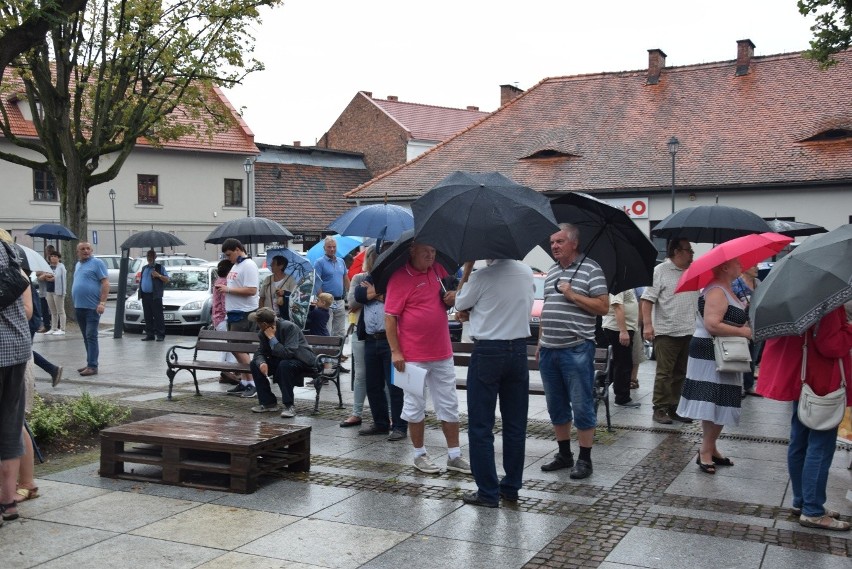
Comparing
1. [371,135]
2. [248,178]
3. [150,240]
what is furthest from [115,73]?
[371,135]

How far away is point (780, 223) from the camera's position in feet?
48.2

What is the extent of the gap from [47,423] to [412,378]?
349 centimetres

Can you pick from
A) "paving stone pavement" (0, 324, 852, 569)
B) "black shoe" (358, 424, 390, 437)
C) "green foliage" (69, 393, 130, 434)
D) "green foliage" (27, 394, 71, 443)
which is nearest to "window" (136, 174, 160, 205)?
"green foliage" (69, 393, 130, 434)

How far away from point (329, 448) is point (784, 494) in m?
3.85

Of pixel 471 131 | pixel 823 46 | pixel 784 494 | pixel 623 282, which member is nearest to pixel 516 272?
pixel 623 282

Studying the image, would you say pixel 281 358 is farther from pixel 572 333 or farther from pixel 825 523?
pixel 825 523

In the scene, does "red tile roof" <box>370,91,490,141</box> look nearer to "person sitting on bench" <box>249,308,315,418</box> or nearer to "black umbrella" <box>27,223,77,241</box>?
"black umbrella" <box>27,223,77,241</box>

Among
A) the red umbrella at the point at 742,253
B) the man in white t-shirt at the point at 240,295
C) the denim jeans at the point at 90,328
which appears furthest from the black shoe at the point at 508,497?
the denim jeans at the point at 90,328

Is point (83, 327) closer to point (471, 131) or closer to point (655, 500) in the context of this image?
point (655, 500)

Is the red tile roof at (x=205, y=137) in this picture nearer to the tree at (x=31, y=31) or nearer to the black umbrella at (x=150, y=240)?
the black umbrella at (x=150, y=240)

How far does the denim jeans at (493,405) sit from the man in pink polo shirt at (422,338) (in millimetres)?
789

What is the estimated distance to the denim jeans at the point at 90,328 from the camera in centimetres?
1348

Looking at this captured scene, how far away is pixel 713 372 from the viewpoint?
7496 mm

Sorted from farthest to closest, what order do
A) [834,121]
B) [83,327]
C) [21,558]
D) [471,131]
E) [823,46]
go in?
[471,131]
[834,121]
[823,46]
[83,327]
[21,558]
